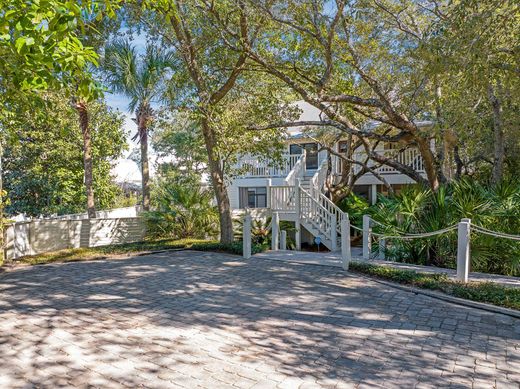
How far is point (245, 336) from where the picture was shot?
456 cm

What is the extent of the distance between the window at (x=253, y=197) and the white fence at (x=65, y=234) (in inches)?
258

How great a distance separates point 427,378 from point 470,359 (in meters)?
0.72

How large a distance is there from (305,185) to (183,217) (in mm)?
5199

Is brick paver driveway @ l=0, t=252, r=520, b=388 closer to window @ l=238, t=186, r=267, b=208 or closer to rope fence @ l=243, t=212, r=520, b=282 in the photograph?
rope fence @ l=243, t=212, r=520, b=282

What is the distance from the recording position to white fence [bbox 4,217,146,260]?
11055 millimetres

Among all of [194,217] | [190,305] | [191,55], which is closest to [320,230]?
[194,217]

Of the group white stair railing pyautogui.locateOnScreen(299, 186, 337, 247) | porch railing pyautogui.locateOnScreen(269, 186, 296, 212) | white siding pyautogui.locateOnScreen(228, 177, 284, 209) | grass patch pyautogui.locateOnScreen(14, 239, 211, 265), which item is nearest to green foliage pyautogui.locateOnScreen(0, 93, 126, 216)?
white siding pyautogui.locateOnScreen(228, 177, 284, 209)

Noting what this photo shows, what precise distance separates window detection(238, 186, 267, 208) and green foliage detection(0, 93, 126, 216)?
271 inches

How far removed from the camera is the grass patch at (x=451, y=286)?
5717 mm

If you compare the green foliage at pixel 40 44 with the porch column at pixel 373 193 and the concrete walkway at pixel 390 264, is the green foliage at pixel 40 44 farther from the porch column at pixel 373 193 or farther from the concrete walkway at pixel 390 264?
the porch column at pixel 373 193

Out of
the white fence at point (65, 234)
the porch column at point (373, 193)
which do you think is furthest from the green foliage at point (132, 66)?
the porch column at point (373, 193)

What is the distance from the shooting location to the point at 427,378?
11.6 ft

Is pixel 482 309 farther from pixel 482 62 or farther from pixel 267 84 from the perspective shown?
pixel 267 84

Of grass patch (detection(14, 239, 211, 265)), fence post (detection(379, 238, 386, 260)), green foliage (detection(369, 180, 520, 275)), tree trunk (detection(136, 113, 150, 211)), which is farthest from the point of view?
tree trunk (detection(136, 113, 150, 211))
